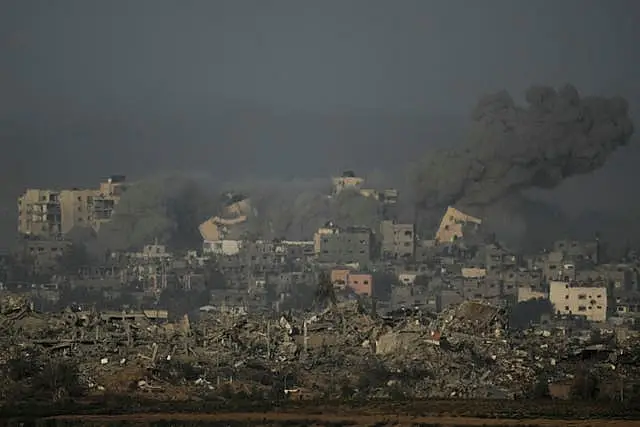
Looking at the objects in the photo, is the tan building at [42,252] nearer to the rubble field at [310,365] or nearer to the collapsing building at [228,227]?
the collapsing building at [228,227]

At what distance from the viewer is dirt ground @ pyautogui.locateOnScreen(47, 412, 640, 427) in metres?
27.6

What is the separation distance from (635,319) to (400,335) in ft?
59.0

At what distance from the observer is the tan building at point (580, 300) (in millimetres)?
A: 55781

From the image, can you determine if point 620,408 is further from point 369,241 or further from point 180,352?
point 369,241

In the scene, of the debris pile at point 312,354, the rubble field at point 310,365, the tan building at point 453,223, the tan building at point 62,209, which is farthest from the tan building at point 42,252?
the rubble field at point 310,365

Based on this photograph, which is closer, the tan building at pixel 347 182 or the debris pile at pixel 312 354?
the debris pile at pixel 312 354

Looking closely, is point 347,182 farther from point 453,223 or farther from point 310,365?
point 310,365

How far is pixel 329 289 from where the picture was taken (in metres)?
46.4

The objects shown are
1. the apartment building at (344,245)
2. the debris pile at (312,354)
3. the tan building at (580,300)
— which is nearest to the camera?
the debris pile at (312,354)

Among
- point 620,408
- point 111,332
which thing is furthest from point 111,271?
point 620,408

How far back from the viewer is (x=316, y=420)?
27750 mm

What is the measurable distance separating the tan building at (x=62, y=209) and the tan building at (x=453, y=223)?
1271cm

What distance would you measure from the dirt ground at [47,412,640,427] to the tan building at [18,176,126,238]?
1806 inches

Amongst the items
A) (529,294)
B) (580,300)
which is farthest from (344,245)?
(580,300)
